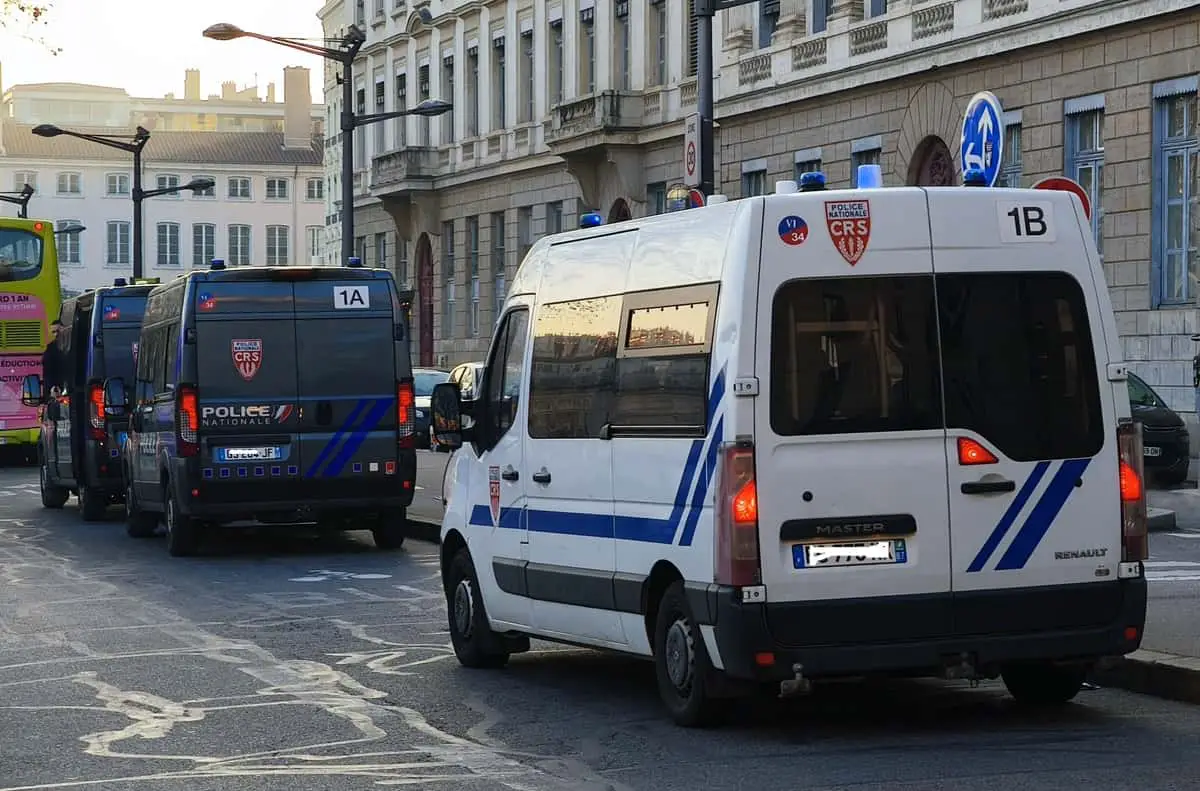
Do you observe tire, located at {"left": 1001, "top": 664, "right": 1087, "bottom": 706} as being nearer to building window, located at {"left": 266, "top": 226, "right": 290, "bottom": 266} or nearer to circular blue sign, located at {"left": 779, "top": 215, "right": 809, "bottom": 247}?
circular blue sign, located at {"left": 779, "top": 215, "right": 809, "bottom": 247}

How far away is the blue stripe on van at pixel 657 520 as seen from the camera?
9484 millimetres

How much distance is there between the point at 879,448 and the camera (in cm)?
948

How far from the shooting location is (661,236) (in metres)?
10.3

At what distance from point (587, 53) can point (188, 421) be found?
111 ft

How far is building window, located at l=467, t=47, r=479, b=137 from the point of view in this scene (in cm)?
5997

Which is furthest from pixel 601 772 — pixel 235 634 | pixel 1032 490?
pixel 235 634

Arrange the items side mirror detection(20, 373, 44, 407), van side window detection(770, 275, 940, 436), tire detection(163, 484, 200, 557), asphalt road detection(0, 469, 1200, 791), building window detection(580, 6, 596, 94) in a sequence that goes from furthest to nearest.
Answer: building window detection(580, 6, 596, 94), side mirror detection(20, 373, 44, 407), tire detection(163, 484, 200, 557), van side window detection(770, 275, 940, 436), asphalt road detection(0, 469, 1200, 791)

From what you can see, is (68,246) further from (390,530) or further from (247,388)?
(247,388)

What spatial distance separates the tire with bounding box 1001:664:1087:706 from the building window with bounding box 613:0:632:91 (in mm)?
40620

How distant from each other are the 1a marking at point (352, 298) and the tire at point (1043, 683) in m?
10.8

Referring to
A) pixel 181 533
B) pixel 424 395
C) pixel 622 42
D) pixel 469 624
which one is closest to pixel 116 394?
pixel 181 533

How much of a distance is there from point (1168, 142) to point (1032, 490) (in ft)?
72.7

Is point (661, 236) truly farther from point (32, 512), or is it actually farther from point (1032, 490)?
point (32, 512)

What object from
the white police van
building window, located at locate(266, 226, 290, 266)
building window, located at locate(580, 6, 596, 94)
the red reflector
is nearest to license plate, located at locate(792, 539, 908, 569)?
the white police van
